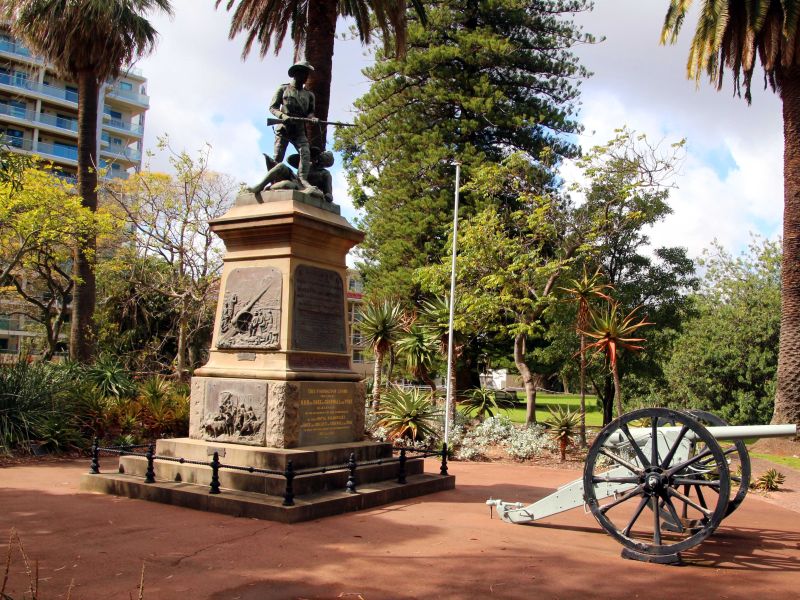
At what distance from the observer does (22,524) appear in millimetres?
7250

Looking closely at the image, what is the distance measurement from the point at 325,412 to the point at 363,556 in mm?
3351

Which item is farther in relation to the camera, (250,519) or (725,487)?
(250,519)

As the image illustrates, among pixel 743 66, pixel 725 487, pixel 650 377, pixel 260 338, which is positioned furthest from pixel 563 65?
pixel 725 487

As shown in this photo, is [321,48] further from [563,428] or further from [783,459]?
[783,459]

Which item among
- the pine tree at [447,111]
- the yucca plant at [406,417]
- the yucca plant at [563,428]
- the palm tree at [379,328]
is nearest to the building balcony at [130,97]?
the pine tree at [447,111]

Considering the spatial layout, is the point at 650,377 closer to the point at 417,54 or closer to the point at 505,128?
the point at 505,128

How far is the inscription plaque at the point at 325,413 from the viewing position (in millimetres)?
9203

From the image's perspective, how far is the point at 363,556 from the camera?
6.42 metres

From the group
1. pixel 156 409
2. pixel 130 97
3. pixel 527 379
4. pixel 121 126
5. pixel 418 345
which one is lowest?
pixel 156 409

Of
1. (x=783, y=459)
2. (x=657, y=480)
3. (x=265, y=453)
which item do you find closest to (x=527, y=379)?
(x=783, y=459)

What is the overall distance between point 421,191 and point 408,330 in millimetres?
10437

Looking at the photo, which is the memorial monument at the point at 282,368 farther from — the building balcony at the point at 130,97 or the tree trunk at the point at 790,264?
the building balcony at the point at 130,97

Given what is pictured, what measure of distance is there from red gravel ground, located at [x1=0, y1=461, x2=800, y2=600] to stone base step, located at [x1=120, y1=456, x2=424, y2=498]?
595 millimetres

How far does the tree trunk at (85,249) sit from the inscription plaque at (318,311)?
13.4m
